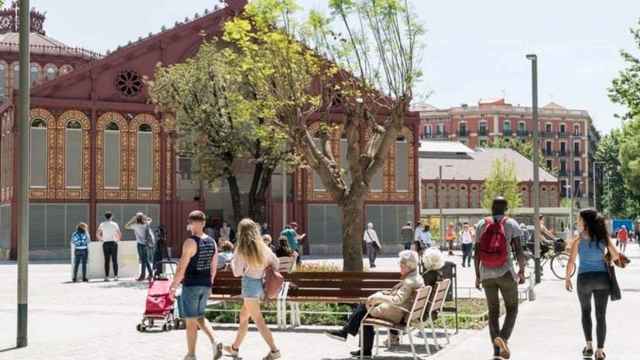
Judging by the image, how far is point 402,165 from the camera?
5412 centimetres

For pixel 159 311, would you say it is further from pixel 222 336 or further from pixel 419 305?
pixel 419 305

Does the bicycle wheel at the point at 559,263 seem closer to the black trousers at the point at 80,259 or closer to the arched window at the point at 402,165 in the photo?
the black trousers at the point at 80,259

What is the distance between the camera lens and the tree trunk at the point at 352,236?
18.8 metres

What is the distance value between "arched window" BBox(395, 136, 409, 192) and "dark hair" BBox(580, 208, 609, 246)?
140 feet

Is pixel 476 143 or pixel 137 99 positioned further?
pixel 476 143

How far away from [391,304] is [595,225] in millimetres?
2413

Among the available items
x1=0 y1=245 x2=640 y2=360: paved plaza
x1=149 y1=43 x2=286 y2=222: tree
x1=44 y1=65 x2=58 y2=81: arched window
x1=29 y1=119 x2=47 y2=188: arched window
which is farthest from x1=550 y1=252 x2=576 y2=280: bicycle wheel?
x1=44 y1=65 x2=58 y2=81: arched window

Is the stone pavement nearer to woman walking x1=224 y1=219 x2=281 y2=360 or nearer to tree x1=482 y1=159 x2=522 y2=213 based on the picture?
woman walking x1=224 y1=219 x2=281 y2=360

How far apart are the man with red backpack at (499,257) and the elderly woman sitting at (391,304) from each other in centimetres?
79

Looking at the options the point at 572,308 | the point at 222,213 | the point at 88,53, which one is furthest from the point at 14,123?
the point at 572,308

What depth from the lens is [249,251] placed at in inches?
462

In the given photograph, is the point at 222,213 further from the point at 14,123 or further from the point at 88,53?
the point at 88,53

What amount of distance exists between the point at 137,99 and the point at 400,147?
1423cm

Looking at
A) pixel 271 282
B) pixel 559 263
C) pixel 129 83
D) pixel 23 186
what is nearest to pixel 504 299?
pixel 271 282
